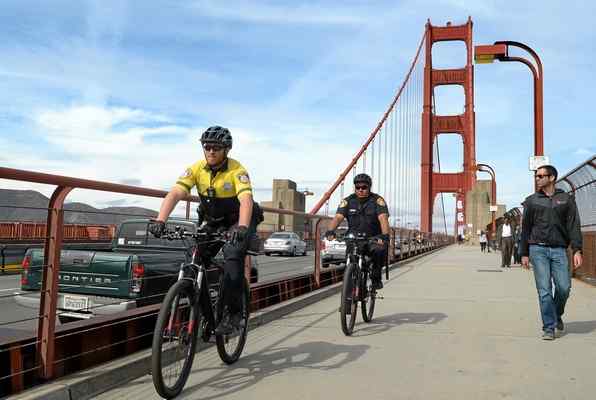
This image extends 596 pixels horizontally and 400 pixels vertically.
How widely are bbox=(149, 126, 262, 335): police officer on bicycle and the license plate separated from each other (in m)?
1.99

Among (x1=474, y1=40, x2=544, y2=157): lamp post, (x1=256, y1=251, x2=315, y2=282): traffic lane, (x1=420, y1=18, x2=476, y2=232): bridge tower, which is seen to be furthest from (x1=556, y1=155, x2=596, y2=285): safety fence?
(x1=420, y1=18, x2=476, y2=232): bridge tower

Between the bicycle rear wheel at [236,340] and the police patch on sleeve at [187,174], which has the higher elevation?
the police patch on sleeve at [187,174]

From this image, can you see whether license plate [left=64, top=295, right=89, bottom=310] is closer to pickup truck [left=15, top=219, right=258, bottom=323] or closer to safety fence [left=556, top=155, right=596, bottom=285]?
pickup truck [left=15, top=219, right=258, bottom=323]

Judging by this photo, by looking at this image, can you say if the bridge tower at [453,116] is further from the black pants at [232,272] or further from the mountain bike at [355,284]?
the black pants at [232,272]

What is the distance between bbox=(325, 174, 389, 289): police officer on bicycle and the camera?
246 inches

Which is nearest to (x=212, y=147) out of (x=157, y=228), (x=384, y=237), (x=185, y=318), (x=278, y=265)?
(x=157, y=228)

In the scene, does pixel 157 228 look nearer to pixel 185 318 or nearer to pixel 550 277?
pixel 185 318

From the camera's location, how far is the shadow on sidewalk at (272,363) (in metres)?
3.83

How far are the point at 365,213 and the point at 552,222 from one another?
1823mm

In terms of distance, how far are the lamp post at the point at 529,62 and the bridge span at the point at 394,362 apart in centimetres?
670

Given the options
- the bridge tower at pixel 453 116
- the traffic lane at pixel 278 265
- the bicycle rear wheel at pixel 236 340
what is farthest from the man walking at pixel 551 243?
the bridge tower at pixel 453 116

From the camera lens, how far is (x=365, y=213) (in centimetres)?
632

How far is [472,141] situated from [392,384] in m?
52.1

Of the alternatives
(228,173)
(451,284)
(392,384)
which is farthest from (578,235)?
(451,284)
